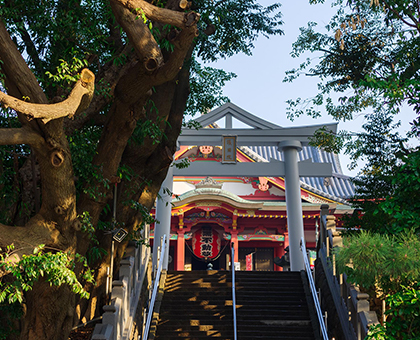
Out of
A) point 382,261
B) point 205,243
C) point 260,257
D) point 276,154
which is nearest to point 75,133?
point 382,261

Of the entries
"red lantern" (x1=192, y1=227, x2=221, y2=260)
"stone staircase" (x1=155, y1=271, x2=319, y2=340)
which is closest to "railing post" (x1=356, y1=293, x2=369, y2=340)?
Answer: "stone staircase" (x1=155, y1=271, x2=319, y2=340)

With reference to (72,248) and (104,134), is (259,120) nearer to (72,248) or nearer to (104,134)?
(104,134)

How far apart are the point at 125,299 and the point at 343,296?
3368 mm

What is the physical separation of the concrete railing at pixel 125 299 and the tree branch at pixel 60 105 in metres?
3.13

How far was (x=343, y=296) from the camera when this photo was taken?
301 inches

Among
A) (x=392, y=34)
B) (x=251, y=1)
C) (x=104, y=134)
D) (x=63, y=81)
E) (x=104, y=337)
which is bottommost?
(x=104, y=337)

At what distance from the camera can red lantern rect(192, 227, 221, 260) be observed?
17188mm

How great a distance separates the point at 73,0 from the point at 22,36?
106 centimetres

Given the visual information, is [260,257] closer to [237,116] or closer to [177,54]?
[237,116]

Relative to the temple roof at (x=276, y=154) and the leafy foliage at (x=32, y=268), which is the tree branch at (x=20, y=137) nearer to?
the leafy foliage at (x=32, y=268)

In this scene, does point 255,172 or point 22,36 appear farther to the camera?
point 255,172

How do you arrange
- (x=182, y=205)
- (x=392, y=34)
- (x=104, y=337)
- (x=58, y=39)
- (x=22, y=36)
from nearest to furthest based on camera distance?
(x=104, y=337) → (x=58, y=39) → (x=22, y=36) → (x=392, y=34) → (x=182, y=205)

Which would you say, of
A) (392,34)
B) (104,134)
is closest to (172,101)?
(104,134)

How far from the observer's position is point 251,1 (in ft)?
32.7
